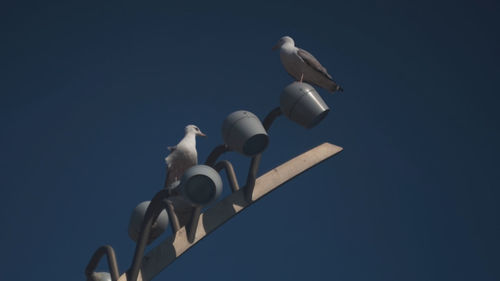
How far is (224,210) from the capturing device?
3021mm

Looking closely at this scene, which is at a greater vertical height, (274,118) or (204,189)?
(274,118)

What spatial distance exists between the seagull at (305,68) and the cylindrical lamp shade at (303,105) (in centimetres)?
205

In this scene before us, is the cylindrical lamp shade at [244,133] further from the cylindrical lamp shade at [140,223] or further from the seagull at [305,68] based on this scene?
the seagull at [305,68]

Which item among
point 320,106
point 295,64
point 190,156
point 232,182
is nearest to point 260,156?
point 232,182

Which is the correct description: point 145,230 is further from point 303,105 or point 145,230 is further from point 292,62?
point 292,62

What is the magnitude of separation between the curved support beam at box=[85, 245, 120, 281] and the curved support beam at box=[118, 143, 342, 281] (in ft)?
0.23

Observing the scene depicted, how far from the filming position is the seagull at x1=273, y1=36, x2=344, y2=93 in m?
5.23

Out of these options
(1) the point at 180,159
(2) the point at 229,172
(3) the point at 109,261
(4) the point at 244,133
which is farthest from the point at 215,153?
(1) the point at 180,159

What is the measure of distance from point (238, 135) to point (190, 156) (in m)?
1.74

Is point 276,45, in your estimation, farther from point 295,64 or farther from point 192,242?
point 192,242

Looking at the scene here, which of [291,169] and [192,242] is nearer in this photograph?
[192,242]

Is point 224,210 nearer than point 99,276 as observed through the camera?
Yes

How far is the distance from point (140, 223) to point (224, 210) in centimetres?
57

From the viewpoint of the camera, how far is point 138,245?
9.18 feet
